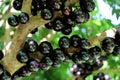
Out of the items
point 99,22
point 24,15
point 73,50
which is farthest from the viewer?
point 99,22

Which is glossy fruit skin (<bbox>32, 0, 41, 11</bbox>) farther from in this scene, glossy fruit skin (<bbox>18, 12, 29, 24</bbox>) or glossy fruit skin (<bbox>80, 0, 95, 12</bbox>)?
glossy fruit skin (<bbox>80, 0, 95, 12</bbox>)

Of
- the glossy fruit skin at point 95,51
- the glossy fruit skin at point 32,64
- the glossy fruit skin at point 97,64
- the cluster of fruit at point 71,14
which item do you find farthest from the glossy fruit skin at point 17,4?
the glossy fruit skin at point 97,64

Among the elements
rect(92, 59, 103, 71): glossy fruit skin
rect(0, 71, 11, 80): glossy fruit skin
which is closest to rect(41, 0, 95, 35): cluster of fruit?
rect(0, 71, 11, 80): glossy fruit skin

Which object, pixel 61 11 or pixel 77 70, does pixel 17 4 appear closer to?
pixel 61 11

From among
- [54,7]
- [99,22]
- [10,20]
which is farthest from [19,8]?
[99,22]

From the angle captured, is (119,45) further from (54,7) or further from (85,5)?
(54,7)

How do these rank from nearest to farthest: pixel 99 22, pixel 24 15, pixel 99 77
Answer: pixel 24 15 → pixel 99 77 → pixel 99 22

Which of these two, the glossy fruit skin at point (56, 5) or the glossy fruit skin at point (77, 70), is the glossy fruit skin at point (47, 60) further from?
the glossy fruit skin at point (77, 70)
